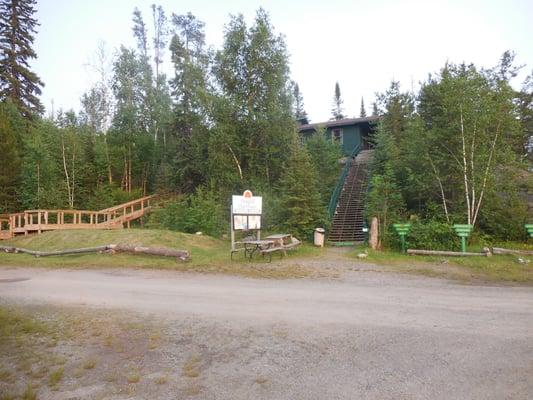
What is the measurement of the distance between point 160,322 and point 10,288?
5165 mm

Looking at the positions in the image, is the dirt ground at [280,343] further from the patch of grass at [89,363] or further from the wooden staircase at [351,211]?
the wooden staircase at [351,211]

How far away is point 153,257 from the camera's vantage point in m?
11.9

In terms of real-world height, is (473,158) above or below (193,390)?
above

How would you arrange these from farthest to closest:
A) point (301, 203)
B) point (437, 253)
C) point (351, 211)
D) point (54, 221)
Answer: point (54, 221)
point (351, 211)
point (301, 203)
point (437, 253)

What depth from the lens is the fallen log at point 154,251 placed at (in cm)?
1133

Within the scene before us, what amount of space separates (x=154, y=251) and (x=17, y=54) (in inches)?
1185

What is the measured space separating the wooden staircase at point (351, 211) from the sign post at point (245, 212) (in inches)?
158

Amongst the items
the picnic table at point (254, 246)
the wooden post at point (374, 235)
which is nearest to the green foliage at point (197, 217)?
the picnic table at point (254, 246)

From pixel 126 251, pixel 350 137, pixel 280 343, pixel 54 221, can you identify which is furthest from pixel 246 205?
pixel 350 137

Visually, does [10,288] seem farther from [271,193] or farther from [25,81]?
[25,81]

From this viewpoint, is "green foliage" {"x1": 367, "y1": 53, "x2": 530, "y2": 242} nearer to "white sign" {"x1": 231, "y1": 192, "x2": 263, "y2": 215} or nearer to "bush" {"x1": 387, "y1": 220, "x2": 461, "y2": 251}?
"bush" {"x1": 387, "y1": 220, "x2": 461, "y2": 251}

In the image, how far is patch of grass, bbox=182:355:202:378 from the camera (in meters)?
3.63

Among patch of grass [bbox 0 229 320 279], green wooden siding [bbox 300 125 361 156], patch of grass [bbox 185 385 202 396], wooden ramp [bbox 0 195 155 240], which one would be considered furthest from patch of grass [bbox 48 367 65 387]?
green wooden siding [bbox 300 125 361 156]

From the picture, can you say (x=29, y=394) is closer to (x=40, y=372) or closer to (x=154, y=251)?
(x=40, y=372)
